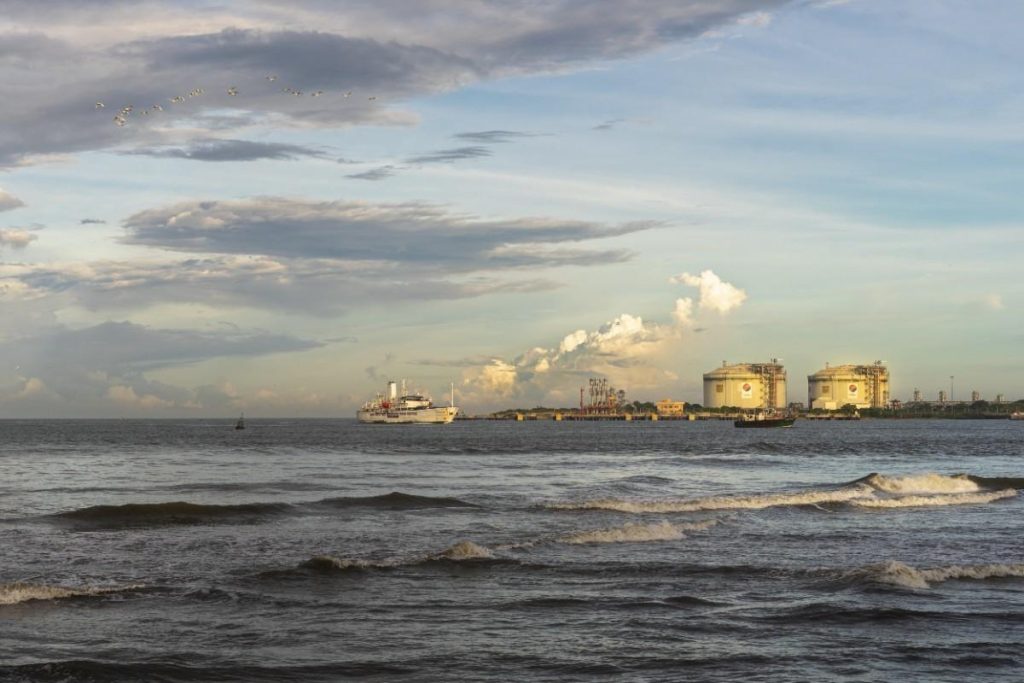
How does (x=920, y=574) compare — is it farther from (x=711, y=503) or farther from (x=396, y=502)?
(x=396, y=502)

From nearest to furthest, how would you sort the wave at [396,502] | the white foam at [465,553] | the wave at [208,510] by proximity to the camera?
the white foam at [465,553] → the wave at [208,510] → the wave at [396,502]

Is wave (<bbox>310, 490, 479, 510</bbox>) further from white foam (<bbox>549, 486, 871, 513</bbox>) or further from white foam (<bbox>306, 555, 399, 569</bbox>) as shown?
white foam (<bbox>306, 555, 399, 569</bbox>)

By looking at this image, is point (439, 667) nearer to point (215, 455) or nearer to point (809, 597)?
point (809, 597)

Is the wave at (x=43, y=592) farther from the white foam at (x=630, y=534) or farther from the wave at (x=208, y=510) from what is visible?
the wave at (x=208, y=510)

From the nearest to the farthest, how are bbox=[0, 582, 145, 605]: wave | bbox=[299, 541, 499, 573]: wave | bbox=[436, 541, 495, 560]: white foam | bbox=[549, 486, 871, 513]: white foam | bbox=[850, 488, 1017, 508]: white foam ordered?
bbox=[0, 582, 145, 605]: wave
bbox=[299, 541, 499, 573]: wave
bbox=[436, 541, 495, 560]: white foam
bbox=[549, 486, 871, 513]: white foam
bbox=[850, 488, 1017, 508]: white foam

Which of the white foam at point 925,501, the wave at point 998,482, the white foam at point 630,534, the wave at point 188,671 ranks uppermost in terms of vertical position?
the white foam at point 630,534

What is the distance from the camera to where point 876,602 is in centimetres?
2486

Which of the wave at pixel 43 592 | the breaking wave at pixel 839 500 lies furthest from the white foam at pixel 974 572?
the wave at pixel 43 592

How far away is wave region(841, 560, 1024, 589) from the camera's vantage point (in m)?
27.1

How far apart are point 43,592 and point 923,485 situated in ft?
163

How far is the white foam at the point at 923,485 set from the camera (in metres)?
59.9

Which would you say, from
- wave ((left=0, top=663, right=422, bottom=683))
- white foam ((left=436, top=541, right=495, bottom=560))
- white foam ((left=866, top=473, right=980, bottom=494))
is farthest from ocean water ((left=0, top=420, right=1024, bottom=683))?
white foam ((left=866, top=473, right=980, bottom=494))

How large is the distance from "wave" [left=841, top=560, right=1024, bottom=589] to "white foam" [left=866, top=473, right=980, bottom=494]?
3063 centimetres

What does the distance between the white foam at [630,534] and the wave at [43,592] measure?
567 inches
